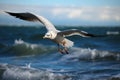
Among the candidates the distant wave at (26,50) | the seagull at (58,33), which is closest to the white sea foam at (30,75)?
the seagull at (58,33)

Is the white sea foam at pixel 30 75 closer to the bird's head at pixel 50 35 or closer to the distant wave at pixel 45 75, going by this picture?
the distant wave at pixel 45 75

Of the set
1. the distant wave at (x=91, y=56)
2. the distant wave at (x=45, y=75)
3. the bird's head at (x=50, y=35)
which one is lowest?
the distant wave at (x=91, y=56)

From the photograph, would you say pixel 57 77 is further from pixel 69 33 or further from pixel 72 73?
pixel 69 33

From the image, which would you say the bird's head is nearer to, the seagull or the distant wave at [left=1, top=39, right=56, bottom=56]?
the seagull

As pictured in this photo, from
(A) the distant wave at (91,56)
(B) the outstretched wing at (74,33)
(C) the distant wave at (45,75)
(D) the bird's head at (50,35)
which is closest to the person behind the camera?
(B) the outstretched wing at (74,33)

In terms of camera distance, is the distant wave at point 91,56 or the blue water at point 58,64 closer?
the blue water at point 58,64

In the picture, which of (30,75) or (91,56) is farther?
(91,56)

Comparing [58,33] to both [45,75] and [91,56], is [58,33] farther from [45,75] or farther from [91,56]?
[91,56]

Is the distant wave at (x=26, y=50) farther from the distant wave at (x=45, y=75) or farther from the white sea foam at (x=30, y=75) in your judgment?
the white sea foam at (x=30, y=75)

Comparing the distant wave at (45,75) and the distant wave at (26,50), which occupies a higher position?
the distant wave at (45,75)

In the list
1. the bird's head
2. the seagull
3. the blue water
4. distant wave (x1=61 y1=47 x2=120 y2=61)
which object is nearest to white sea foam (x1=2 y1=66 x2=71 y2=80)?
the blue water

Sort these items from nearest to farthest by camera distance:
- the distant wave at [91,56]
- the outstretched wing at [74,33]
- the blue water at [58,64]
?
the outstretched wing at [74,33] < the blue water at [58,64] < the distant wave at [91,56]

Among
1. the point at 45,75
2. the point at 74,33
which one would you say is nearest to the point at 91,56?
the point at 45,75

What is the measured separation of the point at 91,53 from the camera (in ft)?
30.7
